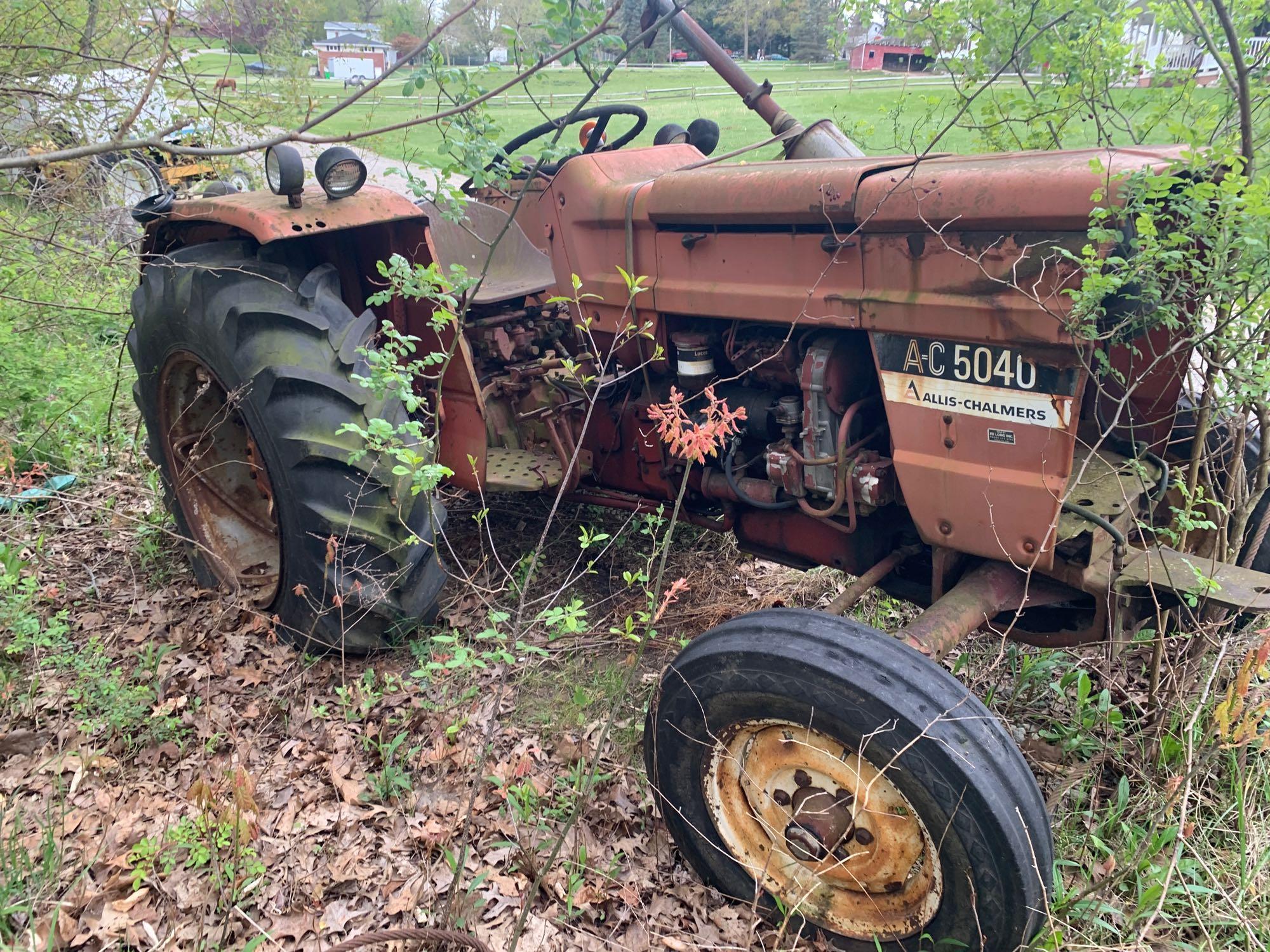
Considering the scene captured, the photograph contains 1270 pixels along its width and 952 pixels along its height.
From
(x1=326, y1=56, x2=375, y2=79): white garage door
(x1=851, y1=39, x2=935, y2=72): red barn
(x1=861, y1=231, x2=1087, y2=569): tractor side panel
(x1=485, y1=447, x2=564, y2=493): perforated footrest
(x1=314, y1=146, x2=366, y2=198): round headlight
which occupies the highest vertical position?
(x1=326, y1=56, x2=375, y2=79): white garage door

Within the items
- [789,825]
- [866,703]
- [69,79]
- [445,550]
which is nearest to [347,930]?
[789,825]

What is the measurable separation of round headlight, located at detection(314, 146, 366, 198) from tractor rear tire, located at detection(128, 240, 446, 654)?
11.8 inches

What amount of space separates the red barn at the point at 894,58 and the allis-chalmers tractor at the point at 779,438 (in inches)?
54.6

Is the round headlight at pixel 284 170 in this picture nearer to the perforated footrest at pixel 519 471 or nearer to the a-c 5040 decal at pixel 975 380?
the perforated footrest at pixel 519 471

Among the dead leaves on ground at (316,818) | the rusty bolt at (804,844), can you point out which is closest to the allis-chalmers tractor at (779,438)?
the rusty bolt at (804,844)

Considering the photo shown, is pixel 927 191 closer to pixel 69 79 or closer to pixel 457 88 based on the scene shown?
pixel 457 88

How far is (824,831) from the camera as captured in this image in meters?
1.98

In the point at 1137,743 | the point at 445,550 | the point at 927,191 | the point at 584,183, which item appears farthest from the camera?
the point at 445,550

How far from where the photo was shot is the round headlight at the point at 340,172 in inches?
106

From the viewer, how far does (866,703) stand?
179 cm

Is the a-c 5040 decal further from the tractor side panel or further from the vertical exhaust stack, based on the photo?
the vertical exhaust stack

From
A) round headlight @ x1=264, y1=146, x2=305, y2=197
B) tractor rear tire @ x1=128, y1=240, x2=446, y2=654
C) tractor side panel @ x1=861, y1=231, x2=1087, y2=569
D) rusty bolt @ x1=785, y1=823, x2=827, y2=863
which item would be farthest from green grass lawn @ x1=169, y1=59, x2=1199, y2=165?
rusty bolt @ x1=785, y1=823, x2=827, y2=863

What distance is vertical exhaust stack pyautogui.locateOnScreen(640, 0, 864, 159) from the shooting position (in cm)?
301

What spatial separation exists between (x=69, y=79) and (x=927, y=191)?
519cm
